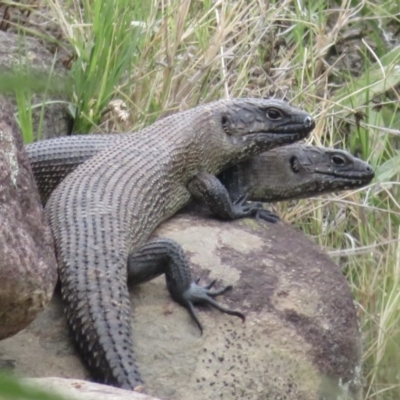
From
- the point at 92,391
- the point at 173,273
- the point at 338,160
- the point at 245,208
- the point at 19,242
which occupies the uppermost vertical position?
the point at 92,391

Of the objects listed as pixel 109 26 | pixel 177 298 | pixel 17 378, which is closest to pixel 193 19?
pixel 109 26

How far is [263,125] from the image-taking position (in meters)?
4.66

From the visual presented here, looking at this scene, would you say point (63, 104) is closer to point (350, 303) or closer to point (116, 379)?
Result: point (350, 303)

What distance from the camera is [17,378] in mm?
361

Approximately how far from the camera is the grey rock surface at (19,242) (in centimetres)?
205

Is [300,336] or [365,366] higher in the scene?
[300,336]

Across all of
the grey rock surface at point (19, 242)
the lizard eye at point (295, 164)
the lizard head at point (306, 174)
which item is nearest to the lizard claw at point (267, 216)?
the lizard head at point (306, 174)

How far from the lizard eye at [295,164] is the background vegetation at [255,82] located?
0.97ft

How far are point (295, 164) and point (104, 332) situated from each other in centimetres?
228

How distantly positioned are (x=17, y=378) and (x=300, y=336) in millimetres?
2865

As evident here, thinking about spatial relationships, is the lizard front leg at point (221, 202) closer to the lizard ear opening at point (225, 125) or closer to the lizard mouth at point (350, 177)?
the lizard ear opening at point (225, 125)

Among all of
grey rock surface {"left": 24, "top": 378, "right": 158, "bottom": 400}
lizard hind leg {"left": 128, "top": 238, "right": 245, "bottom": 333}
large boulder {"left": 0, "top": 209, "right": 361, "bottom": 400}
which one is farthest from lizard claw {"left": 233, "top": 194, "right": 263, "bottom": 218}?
grey rock surface {"left": 24, "top": 378, "right": 158, "bottom": 400}

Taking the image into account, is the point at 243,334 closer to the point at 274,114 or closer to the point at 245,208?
the point at 245,208

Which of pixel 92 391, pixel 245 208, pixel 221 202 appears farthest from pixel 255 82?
pixel 92 391
